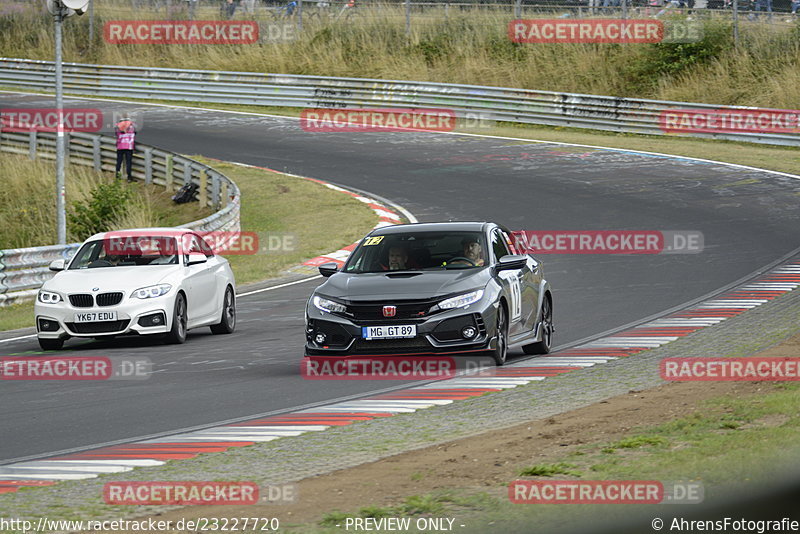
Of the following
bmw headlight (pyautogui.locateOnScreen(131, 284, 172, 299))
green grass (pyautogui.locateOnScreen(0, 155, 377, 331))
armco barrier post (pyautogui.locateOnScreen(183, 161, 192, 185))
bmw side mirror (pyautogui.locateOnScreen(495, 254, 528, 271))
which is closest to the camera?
bmw side mirror (pyautogui.locateOnScreen(495, 254, 528, 271))

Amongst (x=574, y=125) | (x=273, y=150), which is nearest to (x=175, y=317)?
(x=273, y=150)

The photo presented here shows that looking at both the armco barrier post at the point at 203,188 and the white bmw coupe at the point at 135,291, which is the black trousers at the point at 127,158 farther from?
the white bmw coupe at the point at 135,291

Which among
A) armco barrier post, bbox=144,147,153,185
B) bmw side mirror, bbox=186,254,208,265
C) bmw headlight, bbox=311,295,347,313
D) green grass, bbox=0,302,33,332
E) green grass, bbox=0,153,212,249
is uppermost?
bmw headlight, bbox=311,295,347,313

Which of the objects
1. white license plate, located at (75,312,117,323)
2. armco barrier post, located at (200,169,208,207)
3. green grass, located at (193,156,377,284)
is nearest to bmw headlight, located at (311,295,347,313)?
white license plate, located at (75,312,117,323)

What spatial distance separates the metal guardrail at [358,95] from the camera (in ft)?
128

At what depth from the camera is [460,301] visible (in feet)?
39.0

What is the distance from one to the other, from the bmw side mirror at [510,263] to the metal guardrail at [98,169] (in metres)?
9.50

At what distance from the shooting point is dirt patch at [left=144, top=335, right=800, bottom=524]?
6.65 meters

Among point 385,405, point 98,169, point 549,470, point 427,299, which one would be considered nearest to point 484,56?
point 98,169

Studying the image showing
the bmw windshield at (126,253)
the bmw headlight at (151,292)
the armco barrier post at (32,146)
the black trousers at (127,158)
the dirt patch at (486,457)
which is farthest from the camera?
the armco barrier post at (32,146)

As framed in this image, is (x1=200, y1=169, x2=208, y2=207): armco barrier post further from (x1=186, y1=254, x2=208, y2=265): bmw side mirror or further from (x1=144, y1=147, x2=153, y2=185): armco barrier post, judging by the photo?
(x1=186, y1=254, x2=208, y2=265): bmw side mirror

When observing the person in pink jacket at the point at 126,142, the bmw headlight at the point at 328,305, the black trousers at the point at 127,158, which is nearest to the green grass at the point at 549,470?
the bmw headlight at the point at 328,305

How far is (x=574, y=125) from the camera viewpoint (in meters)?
40.5

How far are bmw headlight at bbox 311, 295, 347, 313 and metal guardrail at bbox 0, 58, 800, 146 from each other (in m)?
26.1
